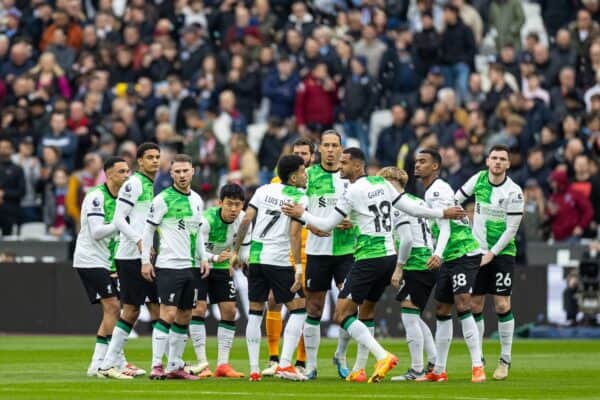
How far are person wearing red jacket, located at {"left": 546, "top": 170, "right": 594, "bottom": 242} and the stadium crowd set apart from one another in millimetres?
34

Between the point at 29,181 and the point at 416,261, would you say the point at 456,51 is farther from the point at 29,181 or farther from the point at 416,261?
the point at 416,261

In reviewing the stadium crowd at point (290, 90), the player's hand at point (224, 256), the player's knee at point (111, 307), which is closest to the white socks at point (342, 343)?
the player's hand at point (224, 256)

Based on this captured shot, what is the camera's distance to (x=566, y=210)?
31.5 m

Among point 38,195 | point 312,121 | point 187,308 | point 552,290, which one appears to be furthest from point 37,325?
point 187,308

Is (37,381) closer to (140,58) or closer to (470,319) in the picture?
(470,319)

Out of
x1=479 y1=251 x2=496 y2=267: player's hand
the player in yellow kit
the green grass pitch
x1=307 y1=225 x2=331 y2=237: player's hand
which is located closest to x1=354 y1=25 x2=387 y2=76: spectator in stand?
the green grass pitch

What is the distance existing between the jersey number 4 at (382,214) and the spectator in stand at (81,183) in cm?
1346

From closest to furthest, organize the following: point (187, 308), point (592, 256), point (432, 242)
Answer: point (187, 308) → point (432, 242) → point (592, 256)

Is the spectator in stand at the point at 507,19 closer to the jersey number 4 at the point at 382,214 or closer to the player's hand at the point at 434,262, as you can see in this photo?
the player's hand at the point at 434,262

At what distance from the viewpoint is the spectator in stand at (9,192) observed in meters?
33.0

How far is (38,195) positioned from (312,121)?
571 cm

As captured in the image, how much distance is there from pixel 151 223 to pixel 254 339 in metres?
1.91

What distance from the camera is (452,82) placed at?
3556 centimetres

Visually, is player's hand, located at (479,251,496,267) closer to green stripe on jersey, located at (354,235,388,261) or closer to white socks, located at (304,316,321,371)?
green stripe on jersey, located at (354,235,388,261)
